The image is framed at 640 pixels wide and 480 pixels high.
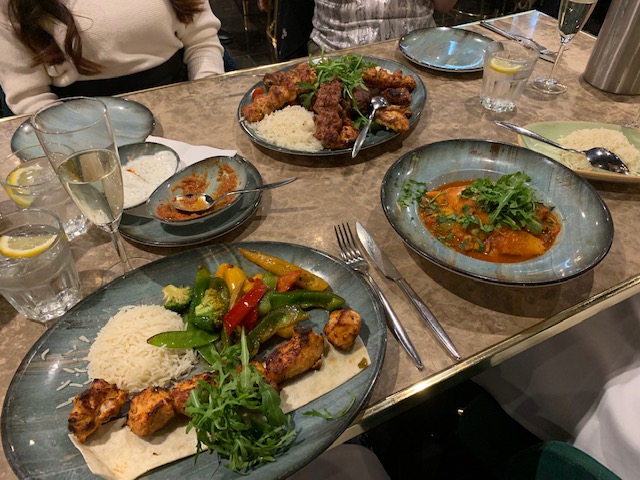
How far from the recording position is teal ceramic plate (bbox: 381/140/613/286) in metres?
1.21

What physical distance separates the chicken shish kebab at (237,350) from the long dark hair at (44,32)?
159 cm

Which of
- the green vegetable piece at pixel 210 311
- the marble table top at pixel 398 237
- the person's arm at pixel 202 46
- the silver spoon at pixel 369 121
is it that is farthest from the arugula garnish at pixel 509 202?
the person's arm at pixel 202 46

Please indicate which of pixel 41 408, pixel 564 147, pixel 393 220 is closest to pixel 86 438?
pixel 41 408

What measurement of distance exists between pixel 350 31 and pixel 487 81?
1415 mm

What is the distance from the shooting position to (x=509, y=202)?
4.42ft

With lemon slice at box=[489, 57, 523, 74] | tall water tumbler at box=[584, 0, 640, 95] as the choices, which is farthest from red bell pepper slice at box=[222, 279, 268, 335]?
tall water tumbler at box=[584, 0, 640, 95]

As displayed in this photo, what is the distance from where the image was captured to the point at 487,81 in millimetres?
1988

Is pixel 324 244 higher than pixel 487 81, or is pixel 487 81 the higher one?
pixel 487 81

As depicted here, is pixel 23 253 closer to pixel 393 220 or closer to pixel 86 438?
pixel 86 438

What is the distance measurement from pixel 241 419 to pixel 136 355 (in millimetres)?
301

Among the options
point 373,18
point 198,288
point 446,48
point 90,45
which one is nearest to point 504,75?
point 446,48

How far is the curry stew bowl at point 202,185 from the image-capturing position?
140 centimetres

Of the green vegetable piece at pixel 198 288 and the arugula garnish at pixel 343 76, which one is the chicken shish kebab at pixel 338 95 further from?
the green vegetable piece at pixel 198 288

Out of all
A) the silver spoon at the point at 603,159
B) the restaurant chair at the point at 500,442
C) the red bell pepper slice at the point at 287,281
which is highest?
the silver spoon at the point at 603,159
